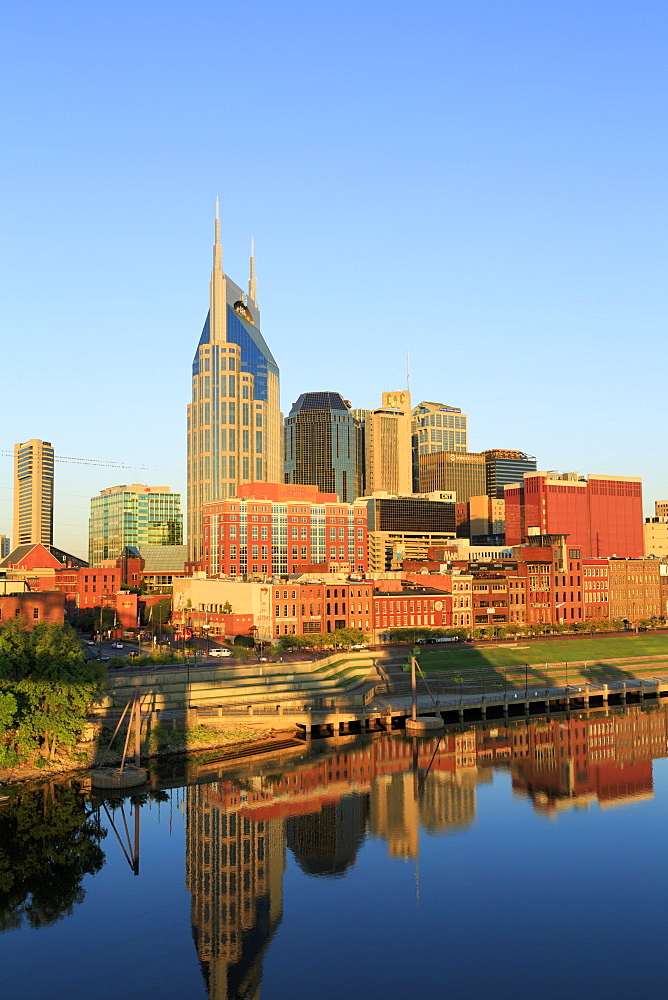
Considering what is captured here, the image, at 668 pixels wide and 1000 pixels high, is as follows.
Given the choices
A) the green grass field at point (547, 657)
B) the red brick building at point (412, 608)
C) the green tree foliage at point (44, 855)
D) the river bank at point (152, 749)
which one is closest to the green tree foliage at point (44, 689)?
the river bank at point (152, 749)

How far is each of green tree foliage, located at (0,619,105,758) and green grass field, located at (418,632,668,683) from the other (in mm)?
62496

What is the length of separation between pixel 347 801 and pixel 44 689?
2935 centimetres

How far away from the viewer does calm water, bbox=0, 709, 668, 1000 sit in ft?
170

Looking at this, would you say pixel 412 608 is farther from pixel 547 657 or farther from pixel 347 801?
pixel 347 801

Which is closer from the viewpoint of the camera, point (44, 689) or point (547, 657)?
point (44, 689)

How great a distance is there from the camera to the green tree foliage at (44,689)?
282 ft

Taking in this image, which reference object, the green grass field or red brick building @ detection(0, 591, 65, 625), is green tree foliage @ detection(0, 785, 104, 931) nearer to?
red brick building @ detection(0, 591, 65, 625)

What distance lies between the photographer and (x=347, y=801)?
83.1 meters

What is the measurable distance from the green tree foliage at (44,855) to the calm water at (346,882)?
0.17 metres

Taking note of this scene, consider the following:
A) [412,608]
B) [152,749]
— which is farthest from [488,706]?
[412,608]

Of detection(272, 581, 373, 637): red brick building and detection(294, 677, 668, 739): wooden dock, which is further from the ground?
detection(272, 581, 373, 637): red brick building

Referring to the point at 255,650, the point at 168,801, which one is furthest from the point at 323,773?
the point at 255,650

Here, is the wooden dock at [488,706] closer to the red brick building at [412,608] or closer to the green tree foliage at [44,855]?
the green tree foliage at [44,855]

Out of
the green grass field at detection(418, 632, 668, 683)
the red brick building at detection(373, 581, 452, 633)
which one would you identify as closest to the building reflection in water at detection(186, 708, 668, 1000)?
the green grass field at detection(418, 632, 668, 683)
